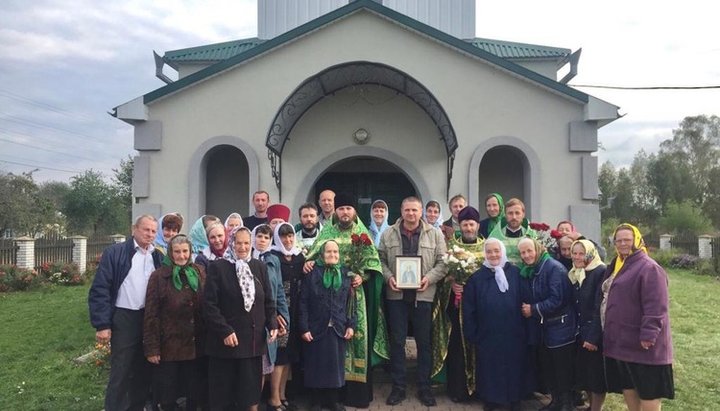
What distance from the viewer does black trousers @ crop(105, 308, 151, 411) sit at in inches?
194

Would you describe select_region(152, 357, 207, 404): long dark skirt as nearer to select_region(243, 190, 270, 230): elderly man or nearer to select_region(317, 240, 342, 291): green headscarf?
select_region(317, 240, 342, 291): green headscarf

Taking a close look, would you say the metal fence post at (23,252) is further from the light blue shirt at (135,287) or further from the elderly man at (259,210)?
the light blue shirt at (135,287)

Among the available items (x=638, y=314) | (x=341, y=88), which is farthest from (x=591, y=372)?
(x=341, y=88)

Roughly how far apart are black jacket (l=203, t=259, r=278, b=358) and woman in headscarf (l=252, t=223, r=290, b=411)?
0.30m

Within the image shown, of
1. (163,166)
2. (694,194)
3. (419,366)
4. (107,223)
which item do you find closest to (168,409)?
(419,366)

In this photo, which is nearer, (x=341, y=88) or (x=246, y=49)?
(x=341, y=88)

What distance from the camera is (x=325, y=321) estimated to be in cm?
563

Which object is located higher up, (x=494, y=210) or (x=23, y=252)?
(x=494, y=210)

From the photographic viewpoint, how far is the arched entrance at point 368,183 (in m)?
12.3

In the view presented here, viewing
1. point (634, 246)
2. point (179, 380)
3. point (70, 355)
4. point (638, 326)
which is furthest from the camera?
point (70, 355)

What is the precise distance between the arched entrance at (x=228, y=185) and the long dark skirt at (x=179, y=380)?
674 centimetres

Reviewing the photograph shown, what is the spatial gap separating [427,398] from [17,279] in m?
15.7

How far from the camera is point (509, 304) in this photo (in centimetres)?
565

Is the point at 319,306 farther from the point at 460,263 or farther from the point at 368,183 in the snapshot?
the point at 368,183
